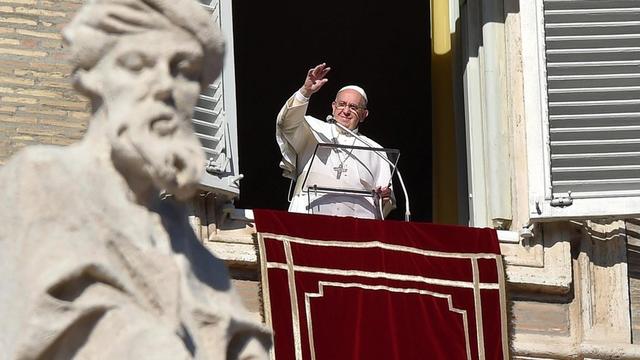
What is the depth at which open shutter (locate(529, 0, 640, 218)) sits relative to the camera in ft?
42.0

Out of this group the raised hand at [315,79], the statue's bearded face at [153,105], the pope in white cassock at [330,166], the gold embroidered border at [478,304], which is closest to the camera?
the statue's bearded face at [153,105]

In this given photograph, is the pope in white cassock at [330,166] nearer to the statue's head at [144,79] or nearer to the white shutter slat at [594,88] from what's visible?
the white shutter slat at [594,88]

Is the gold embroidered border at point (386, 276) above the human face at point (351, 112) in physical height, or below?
below

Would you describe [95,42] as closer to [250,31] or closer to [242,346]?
[242,346]

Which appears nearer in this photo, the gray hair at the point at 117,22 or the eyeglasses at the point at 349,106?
the gray hair at the point at 117,22

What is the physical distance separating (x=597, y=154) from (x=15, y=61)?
2.55 meters

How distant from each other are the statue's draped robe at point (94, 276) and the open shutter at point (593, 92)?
27.6 ft

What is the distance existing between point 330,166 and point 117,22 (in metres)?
8.46

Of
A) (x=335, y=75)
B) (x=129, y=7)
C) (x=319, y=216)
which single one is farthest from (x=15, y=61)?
(x=129, y=7)

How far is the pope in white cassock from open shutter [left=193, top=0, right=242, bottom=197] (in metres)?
0.39

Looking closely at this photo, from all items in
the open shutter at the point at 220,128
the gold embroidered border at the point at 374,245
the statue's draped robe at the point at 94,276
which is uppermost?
the open shutter at the point at 220,128

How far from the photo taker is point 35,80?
39.9 feet

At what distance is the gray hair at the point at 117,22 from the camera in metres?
4.41

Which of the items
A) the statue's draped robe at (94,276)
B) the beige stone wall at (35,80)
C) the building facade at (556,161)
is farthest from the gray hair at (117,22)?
the building facade at (556,161)
